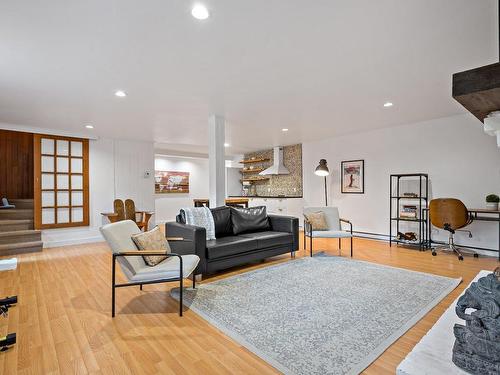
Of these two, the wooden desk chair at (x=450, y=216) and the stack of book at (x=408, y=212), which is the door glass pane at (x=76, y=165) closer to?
the stack of book at (x=408, y=212)

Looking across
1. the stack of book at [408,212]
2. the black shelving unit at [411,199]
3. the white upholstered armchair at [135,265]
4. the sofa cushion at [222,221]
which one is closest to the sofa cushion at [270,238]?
the sofa cushion at [222,221]

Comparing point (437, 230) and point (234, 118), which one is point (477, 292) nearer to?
point (234, 118)

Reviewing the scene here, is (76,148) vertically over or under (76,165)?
over

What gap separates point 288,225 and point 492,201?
3206 mm

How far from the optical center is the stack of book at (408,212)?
17.5ft

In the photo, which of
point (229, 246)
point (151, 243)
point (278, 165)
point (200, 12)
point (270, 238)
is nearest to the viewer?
point (200, 12)

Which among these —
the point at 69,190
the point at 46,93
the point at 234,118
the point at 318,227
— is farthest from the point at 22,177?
the point at 318,227

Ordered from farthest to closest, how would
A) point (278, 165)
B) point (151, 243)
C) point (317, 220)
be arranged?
point (278, 165)
point (317, 220)
point (151, 243)

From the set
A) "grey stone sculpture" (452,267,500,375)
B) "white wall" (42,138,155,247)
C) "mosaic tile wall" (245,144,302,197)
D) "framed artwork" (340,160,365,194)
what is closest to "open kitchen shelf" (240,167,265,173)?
"mosaic tile wall" (245,144,302,197)

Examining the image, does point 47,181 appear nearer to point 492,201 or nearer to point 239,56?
point 239,56

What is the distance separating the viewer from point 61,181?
19.9 ft

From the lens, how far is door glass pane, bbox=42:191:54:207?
587 cm

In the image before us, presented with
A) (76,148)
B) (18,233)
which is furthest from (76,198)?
(18,233)

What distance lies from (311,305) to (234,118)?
3446mm
